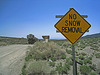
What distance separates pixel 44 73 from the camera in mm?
4957

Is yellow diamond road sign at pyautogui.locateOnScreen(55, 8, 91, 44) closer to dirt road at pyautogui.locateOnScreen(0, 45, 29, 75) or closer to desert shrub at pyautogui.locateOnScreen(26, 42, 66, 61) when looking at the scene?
dirt road at pyautogui.locateOnScreen(0, 45, 29, 75)

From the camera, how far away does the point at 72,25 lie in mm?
3557

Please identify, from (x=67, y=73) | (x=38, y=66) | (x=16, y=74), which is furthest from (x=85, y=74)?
(x=16, y=74)

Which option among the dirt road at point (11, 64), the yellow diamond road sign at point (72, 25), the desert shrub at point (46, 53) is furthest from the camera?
the desert shrub at point (46, 53)

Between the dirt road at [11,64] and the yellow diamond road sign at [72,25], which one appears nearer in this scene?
the yellow diamond road sign at [72,25]

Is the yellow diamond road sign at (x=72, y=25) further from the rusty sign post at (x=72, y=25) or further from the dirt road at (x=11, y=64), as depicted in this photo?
the dirt road at (x=11, y=64)

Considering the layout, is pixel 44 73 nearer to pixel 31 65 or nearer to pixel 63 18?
pixel 31 65

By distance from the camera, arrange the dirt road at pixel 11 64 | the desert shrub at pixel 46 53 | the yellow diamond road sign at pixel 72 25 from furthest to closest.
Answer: the desert shrub at pixel 46 53, the dirt road at pixel 11 64, the yellow diamond road sign at pixel 72 25

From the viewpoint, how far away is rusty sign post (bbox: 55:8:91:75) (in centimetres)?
354

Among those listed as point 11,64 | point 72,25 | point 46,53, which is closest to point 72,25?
point 72,25

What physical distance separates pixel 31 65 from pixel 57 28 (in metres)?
3.07

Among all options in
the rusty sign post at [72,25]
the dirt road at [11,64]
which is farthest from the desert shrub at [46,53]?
the rusty sign post at [72,25]

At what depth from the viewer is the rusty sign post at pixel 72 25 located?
139 inches

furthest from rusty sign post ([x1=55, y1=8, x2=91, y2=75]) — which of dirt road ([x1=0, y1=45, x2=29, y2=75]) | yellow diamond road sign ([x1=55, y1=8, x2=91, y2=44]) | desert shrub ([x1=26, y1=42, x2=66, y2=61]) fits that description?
desert shrub ([x1=26, y1=42, x2=66, y2=61])
